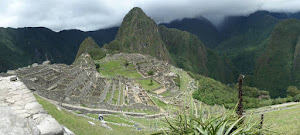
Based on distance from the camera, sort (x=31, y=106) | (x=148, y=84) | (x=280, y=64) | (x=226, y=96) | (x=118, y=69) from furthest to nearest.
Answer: (x=280, y=64) < (x=118, y=69) < (x=226, y=96) < (x=148, y=84) < (x=31, y=106)

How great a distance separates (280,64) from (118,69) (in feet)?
582

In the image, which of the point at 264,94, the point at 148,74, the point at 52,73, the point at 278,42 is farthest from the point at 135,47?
the point at 278,42

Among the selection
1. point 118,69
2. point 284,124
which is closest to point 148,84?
point 118,69

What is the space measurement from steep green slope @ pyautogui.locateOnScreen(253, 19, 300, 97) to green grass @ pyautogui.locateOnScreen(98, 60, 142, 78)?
121057 millimetres

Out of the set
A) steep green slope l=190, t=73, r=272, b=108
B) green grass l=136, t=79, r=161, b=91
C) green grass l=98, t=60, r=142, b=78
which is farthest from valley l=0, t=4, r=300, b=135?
green grass l=98, t=60, r=142, b=78

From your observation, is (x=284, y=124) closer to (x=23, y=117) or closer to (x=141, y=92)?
(x=23, y=117)

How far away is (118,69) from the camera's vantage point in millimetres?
67312

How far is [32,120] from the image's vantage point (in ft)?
12.8

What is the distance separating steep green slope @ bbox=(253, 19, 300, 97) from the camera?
476 feet

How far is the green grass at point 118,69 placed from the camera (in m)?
62.9

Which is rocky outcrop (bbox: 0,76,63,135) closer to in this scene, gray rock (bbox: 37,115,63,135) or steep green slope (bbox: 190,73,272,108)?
gray rock (bbox: 37,115,63,135)

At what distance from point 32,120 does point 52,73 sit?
107 feet

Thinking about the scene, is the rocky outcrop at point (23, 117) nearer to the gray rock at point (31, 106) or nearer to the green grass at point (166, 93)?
the gray rock at point (31, 106)

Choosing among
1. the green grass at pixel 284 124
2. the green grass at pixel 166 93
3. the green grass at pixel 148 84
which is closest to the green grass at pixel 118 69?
the green grass at pixel 148 84
